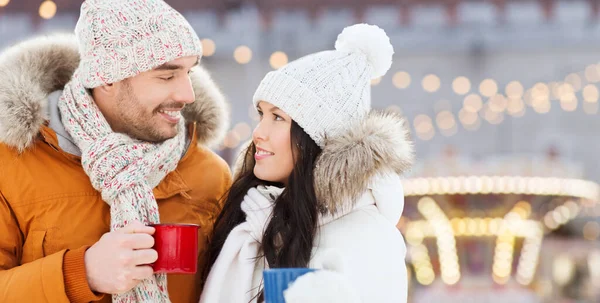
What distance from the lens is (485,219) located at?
747 cm

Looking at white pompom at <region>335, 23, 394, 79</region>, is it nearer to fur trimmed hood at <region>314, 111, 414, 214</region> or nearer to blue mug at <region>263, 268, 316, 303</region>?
fur trimmed hood at <region>314, 111, 414, 214</region>

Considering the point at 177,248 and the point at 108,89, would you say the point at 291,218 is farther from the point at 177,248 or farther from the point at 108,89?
the point at 108,89

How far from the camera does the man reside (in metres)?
2.22

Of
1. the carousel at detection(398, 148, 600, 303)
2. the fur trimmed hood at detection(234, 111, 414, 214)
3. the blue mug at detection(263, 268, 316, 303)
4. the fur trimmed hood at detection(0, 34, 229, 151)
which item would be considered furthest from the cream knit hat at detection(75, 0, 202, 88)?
the carousel at detection(398, 148, 600, 303)

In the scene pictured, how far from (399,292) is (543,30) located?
10.5m

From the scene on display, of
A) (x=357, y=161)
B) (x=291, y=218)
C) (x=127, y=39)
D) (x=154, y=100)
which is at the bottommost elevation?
(x=291, y=218)

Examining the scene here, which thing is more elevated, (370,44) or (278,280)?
(370,44)

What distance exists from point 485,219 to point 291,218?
214 inches

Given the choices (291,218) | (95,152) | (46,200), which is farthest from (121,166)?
(291,218)

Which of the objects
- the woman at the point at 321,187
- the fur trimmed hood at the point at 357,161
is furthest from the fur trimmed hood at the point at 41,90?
the fur trimmed hood at the point at 357,161

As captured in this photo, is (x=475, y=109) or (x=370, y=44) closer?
(x=370, y=44)

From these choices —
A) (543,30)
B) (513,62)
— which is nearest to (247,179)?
(543,30)

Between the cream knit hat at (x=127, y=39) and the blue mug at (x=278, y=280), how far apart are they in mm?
850

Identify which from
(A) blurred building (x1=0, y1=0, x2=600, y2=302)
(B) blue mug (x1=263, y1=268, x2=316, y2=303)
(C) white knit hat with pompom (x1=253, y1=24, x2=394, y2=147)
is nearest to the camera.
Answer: (B) blue mug (x1=263, y1=268, x2=316, y2=303)
